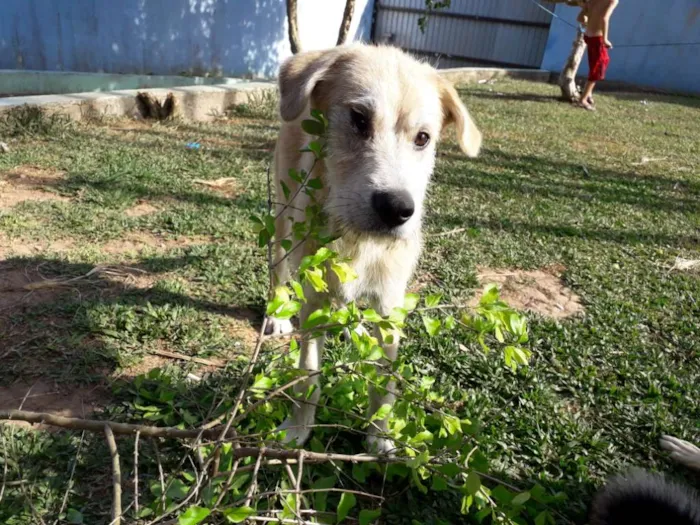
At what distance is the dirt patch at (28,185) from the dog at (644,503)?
14.7 feet

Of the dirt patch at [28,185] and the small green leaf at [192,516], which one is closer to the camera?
the small green leaf at [192,516]

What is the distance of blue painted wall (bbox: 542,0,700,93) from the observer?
643 inches

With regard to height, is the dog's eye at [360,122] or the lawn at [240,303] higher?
the dog's eye at [360,122]

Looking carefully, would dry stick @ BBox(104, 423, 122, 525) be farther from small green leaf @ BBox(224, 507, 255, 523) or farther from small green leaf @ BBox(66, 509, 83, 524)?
small green leaf @ BBox(66, 509, 83, 524)

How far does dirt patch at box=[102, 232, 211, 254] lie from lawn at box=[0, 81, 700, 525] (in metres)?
0.02

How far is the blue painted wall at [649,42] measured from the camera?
1633 cm

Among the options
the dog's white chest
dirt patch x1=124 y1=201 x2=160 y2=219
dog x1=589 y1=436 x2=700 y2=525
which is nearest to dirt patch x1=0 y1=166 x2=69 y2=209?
dirt patch x1=124 y1=201 x2=160 y2=219

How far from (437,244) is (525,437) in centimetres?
219

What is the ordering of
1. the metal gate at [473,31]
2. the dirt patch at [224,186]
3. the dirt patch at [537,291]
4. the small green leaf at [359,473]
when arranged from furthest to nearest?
the metal gate at [473,31], the dirt patch at [224,186], the dirt patch at [537,291], the small green leaf at [359,473]

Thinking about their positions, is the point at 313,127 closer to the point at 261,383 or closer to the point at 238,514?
the point at 261,383

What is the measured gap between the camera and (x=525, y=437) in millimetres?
2555

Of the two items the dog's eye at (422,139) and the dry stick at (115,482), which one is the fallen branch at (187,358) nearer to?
the dry stick at (115,482)

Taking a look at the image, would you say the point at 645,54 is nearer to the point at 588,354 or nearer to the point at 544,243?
the point at 544,243

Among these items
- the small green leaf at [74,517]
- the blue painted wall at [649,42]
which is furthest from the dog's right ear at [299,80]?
the blue painted wall at [649,42]
